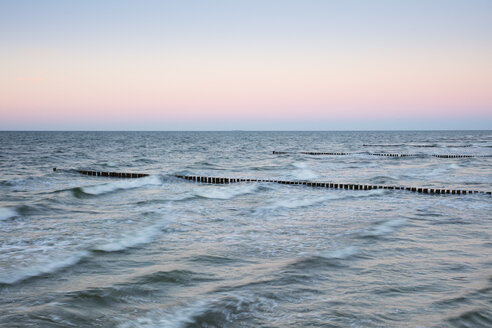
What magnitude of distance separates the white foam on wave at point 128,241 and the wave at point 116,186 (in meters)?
8.62

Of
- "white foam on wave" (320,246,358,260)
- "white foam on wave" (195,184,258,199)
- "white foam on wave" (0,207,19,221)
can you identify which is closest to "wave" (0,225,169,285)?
"white foam on wave" (320,246,358,260)

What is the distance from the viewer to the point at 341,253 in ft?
29.4

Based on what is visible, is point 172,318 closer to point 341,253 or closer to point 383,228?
point 341,253

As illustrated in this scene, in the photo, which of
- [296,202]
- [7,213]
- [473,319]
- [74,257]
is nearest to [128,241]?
[74,257]

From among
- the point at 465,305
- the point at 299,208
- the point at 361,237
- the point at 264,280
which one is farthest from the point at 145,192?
the point at 465,305

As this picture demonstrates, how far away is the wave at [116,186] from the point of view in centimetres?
1920

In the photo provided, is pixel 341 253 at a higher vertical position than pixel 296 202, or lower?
higher

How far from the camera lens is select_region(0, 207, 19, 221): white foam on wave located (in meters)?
13.3

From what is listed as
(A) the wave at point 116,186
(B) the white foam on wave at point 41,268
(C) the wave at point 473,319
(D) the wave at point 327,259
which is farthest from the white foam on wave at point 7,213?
(C) the wave at point 473,319

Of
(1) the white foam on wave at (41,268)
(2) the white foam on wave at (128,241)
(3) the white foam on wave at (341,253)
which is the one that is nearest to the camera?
(1) the white foam on wave at (41,268)

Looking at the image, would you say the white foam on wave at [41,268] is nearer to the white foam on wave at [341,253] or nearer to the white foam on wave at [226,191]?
the white foam on wave at [341,253]

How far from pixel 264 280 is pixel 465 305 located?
10.1 ft

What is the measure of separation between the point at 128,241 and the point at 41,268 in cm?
238

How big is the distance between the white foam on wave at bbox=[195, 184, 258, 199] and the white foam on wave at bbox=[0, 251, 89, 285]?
9.66 meters
